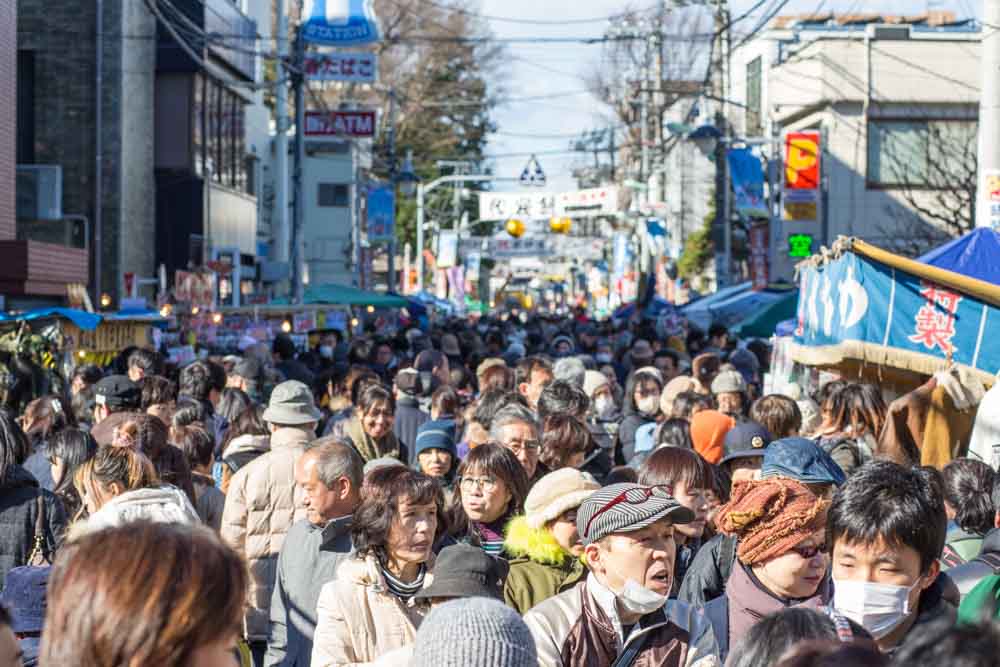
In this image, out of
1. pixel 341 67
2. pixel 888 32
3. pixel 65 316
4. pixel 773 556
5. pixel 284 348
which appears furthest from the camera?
pixel 888 32

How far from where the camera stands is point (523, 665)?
122 inches

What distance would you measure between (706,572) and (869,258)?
616 centimetres

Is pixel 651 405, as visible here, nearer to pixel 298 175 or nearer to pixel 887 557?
pixel 887 557

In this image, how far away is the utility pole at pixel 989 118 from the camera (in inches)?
466

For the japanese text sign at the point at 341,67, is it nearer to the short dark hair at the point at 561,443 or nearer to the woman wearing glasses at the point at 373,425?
the woman wearing glasses at the point at 373,425

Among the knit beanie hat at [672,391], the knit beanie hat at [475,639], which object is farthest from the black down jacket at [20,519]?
the knit beanie hat at [672,391]

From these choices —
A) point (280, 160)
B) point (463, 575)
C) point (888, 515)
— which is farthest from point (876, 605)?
point (280, 160)

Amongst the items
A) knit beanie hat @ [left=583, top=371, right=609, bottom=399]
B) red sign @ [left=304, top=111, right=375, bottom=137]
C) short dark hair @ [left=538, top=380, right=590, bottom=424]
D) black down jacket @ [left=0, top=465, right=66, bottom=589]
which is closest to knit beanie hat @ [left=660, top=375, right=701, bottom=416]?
knit beanie hat @ [left=583, top=371, right=609, bottom=399]

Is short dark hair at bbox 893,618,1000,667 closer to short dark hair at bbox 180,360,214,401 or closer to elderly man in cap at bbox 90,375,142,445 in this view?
elderly man in cap at bbox 90,375,142,445

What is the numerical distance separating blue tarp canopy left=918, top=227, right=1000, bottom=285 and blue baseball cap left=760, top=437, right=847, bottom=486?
528cm

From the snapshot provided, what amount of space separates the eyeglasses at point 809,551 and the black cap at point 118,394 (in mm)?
6700

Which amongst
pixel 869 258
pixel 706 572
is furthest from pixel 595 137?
pixel 706 572

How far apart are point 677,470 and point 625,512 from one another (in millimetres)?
2158

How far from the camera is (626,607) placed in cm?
434
